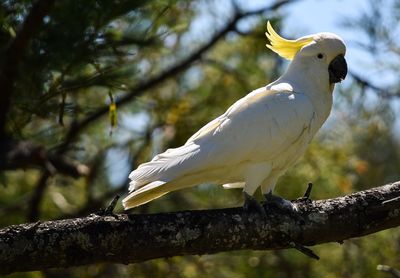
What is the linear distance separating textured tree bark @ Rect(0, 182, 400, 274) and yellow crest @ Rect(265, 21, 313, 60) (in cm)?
115

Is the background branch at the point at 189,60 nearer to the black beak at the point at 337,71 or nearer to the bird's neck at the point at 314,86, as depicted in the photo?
the bird's neck at the point at 314,86

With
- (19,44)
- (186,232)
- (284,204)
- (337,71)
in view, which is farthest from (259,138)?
(19,44)

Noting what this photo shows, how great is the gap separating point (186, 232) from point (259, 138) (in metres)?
0.89

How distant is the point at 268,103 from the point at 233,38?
2.86 meters

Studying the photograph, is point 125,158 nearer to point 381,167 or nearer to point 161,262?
point 161,262

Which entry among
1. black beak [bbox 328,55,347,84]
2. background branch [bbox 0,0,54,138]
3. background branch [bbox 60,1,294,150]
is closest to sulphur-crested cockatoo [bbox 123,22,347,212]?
black beak [bbox 328,55,347,84]

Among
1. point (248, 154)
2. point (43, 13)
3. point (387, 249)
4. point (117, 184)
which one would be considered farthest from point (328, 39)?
point (117, 184)

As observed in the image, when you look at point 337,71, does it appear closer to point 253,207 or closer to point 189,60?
point 253,207

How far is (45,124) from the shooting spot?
601 centimetres

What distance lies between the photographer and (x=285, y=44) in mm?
4473

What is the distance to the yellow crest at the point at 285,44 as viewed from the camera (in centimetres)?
442

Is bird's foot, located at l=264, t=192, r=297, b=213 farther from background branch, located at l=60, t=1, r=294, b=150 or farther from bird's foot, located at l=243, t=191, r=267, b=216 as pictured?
background branch, located at l=60, t=1, r=294, b=150

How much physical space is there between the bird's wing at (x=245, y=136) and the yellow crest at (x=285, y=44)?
0.38 metres

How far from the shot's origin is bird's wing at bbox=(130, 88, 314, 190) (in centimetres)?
388
